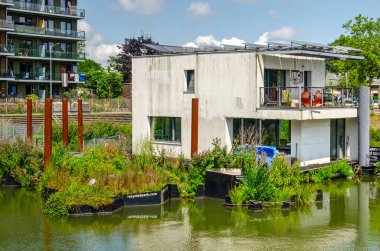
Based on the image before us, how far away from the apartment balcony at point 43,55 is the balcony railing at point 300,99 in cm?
5015

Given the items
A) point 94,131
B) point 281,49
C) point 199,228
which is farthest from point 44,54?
point 199,228

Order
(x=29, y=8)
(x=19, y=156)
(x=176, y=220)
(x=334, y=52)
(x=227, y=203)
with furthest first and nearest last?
(x=29, y=8) → (x=334, y=52) → (x=19, y=156) → (x=227, y=203) → (x=176, y=220)

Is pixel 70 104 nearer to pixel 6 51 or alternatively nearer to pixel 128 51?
pixel 6 51

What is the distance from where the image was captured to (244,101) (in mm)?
31875

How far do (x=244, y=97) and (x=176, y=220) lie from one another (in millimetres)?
10612

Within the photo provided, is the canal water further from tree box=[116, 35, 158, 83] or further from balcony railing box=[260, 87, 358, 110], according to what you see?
tree box=[116, 35, 158, 83]

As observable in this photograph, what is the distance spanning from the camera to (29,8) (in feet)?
255

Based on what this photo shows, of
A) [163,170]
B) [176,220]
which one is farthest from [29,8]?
[176,220]

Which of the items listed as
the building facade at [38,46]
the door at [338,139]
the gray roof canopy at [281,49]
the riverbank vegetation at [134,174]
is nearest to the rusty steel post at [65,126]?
the riverbank vegetation at [134,174]

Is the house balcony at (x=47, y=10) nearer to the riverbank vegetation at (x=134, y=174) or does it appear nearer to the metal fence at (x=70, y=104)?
the metal fence at (x=70, y=104)

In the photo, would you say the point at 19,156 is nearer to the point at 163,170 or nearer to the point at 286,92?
Result: the point at 163,170

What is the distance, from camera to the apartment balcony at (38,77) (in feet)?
252

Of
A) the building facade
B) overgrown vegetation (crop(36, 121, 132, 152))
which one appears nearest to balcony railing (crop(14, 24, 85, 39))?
the building facade

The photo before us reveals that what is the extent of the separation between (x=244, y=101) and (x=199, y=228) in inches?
451
